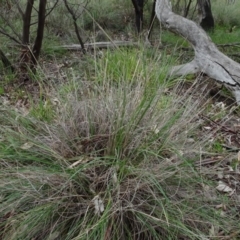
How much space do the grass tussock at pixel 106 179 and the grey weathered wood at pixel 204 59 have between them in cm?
182

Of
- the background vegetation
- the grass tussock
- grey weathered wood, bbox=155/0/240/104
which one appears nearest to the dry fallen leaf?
the background vegetation

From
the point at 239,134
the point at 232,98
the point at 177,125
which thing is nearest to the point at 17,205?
the point at 177,125

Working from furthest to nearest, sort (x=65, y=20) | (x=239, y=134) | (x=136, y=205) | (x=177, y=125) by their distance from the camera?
1. (x=65, y=20)
2. (x=239, y=134)
3. (x=177, y=125)
4. (x=136, y=205)

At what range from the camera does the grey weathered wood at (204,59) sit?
467 centimetres

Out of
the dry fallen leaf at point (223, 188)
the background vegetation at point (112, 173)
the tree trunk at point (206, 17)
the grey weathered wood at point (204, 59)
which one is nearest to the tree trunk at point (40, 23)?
the grey weathered wood at point (204, 59)

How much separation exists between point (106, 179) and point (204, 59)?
116 inches

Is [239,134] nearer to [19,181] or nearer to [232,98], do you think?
[232,98]

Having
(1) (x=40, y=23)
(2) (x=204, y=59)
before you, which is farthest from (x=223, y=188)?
(1) (x=40, y=23)

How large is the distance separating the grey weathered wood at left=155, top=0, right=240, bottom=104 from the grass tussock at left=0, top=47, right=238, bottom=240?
1820 mm

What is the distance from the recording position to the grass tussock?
7.86 feet

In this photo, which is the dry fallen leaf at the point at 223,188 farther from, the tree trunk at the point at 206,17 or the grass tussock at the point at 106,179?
the tree trunk at the point at 206,17

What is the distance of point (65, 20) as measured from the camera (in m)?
9.05

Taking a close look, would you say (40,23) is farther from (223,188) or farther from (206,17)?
(206,17)

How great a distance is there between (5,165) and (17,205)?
34 centimetres
